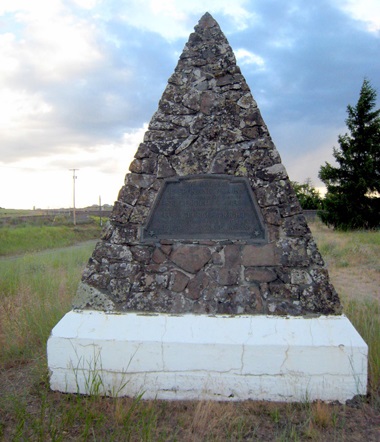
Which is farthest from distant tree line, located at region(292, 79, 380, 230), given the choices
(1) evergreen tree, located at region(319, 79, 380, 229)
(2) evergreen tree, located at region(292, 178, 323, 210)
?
(2) evergreen tree, located at region(292, 178, 323, 210)

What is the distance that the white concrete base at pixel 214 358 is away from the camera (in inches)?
152

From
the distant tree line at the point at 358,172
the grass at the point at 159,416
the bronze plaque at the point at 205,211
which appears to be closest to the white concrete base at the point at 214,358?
the grass at the point at 159,416

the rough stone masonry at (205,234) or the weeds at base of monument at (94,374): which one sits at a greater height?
the rough stone masonry at (205,234)

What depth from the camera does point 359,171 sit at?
22547 millimetres

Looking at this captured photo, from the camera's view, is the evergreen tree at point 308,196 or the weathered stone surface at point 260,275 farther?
the evergreen tree at point 308,196

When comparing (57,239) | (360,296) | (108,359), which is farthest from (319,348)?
(57,239)

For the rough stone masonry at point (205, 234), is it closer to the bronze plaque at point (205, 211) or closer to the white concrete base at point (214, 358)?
the bronze plaque at point (205, 211)

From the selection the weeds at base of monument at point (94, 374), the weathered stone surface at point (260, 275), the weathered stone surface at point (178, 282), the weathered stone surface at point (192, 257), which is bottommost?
the weeds at base of monument at point (94, 374)

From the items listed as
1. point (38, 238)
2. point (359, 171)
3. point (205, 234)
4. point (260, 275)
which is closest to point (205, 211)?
point (205, 234)

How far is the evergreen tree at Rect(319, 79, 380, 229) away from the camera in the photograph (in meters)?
22.4

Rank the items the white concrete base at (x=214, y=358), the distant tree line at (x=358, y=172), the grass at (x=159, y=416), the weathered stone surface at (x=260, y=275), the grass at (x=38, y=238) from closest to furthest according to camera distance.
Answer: the grass at (x=159, y=416)
the white concrete base at (x=214, y=358)
the weathered stone surface at (x=260, y=275)
the distant tree line at (x=358, y=172)
the grass at (x=38, y=238)

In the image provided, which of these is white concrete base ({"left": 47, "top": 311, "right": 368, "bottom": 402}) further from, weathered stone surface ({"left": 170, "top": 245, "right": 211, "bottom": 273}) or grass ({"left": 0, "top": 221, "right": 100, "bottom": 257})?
grass ({"left": 0, "top": 221, "right": 100, "bottom": 257})

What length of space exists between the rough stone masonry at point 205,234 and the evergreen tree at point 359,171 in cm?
1941

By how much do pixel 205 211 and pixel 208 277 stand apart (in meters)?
0.61
